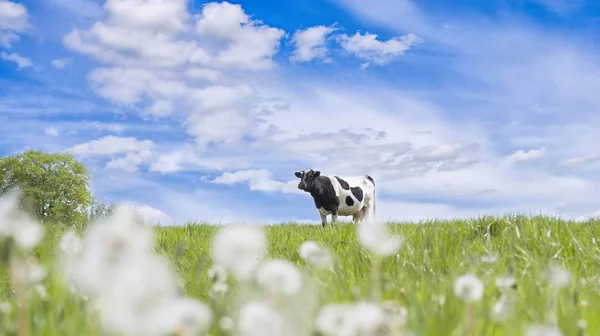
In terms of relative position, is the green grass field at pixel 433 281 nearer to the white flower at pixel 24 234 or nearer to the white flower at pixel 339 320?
the white flower at pixel 339 320

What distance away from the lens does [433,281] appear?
4.86 m

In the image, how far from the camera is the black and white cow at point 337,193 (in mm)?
25609

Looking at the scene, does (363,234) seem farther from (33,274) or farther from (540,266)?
(540,266)

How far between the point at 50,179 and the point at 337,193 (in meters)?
30.1

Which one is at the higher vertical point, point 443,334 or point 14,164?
point 14,164

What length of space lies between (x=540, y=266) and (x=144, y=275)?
5.08 metres

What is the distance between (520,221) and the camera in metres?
8.80

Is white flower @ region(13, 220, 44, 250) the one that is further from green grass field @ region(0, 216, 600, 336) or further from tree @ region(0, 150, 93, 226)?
tree @ region(0, 150, 93, 226)

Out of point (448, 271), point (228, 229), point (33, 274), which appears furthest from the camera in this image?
point (448, 271)

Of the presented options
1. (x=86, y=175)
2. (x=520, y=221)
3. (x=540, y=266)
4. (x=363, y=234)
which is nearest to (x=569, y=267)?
(x=540, y=266)

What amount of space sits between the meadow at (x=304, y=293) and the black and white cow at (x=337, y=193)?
17.9 m

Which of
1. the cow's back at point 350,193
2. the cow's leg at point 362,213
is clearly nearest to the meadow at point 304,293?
the cow's back at point 350,193

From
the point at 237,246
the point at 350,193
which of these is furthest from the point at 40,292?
the point at 350,193

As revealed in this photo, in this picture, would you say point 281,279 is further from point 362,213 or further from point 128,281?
point 362,213
